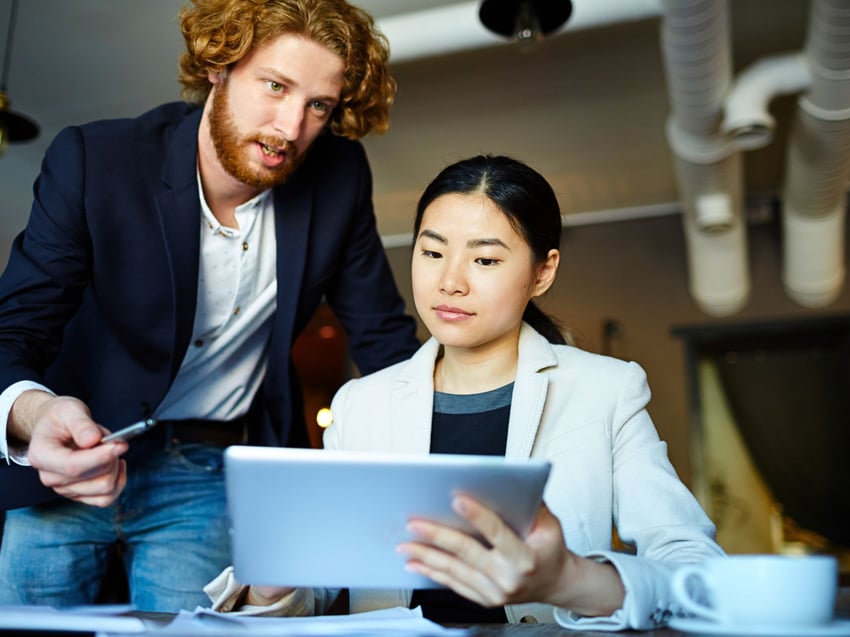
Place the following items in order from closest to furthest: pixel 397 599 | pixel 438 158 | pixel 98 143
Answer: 1. pixel 397 599
2. pixel 98 143
3. pixel 438 158

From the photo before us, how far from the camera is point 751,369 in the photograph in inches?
256

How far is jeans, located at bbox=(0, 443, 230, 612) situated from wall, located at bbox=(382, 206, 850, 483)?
402 cm

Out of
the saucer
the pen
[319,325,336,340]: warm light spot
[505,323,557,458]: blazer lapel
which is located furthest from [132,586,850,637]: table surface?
[319,325,336,340]: warm light spot

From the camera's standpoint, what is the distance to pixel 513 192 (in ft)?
5.07

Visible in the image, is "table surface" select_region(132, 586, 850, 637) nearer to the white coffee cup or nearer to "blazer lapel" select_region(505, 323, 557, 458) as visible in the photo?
the white coffee cup

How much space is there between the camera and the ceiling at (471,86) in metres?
3.66

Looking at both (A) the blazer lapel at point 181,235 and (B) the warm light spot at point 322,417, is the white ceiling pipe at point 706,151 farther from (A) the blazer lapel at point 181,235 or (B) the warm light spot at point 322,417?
(B) the warm light spot at point 322,417

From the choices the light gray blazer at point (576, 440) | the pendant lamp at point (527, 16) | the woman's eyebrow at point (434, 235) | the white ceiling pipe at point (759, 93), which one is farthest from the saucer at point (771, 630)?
the white ceiling pipe at point (759, 93)

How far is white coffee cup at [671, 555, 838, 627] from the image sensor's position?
2.50 feet

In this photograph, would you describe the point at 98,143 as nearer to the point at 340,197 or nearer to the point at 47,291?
the point at 47,291

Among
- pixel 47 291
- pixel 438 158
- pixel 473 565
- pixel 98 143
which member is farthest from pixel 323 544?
pixel 438 158

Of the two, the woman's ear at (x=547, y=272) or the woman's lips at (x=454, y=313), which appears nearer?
the woman's lips at (x=454, y=313)

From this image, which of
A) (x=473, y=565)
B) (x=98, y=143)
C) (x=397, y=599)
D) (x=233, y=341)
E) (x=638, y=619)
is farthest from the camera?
(x=233, y=341)

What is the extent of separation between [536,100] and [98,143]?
322 cm
